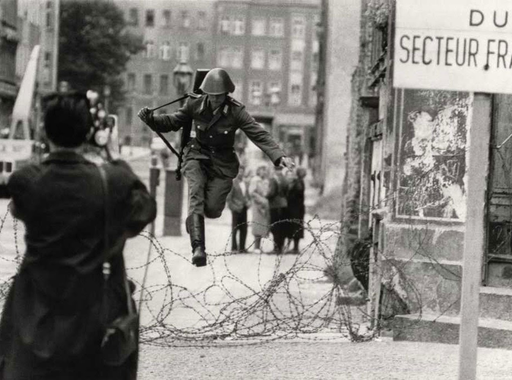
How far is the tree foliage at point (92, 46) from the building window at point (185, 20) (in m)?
22.8

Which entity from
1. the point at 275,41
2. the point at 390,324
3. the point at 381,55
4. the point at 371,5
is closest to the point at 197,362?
the point at 390,324

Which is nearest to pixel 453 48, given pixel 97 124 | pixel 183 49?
pixel 97 124

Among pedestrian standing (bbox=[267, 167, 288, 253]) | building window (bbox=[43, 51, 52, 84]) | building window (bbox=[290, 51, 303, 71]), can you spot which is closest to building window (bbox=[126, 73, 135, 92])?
building window (bbox=[290, 51, 303, 71])

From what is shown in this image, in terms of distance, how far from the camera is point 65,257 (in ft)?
15.2

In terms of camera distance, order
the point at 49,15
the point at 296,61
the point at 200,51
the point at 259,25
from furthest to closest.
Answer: the point at 296,61 < the point at 259,25 < the point at 200,51 < the point at 49,15

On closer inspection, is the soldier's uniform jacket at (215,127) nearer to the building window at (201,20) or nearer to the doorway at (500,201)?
the doorway at (500,201)

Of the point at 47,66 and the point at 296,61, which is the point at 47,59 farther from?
the point at 296,61

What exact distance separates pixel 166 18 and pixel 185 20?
1937 mm

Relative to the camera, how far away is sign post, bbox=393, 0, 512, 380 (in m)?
5.56

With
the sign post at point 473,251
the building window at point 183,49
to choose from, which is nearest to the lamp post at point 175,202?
the sign post at point 473,251

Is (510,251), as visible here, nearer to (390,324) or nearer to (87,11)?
(390,324)

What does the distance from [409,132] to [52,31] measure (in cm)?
6040

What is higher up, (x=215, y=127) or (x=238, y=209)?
(x=215, y=127)

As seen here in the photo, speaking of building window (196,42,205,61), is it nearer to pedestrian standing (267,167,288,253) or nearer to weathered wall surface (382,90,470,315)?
pedestrian standing (267,167,288,253)
